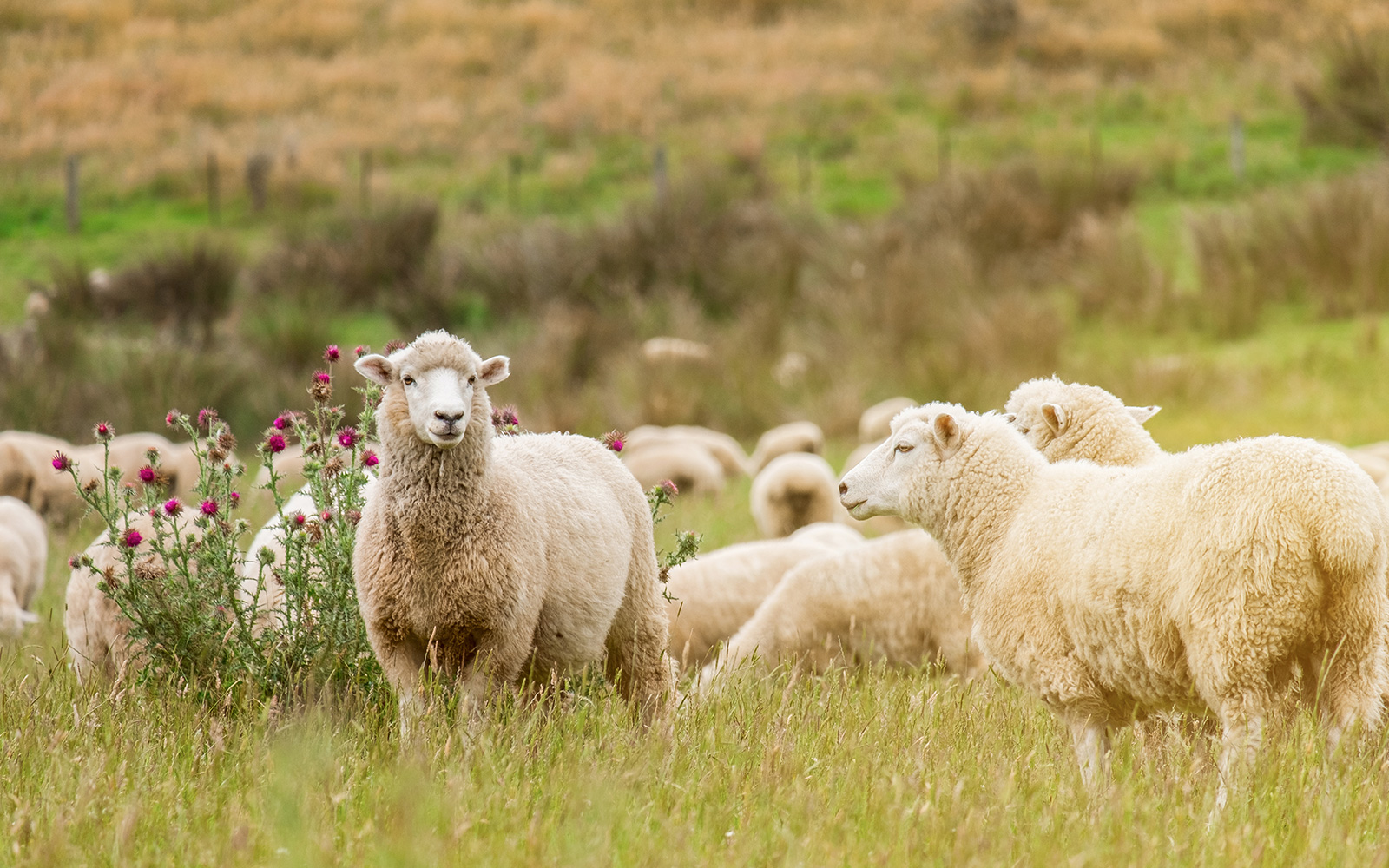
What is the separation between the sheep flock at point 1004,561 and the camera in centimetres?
348

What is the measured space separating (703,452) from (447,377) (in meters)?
8.52

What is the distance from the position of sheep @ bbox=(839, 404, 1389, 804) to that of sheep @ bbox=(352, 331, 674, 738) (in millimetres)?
1295

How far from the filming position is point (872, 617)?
19.9ft

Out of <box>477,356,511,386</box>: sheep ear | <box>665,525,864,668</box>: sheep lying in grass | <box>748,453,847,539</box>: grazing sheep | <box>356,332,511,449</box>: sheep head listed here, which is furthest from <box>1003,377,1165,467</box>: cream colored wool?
<box>748,453,847,539</box>: grazing sheep

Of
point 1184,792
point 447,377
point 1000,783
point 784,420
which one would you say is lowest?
point 784,420

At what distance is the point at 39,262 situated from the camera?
21.9 m

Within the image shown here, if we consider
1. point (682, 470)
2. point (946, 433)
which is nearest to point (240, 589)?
point (946, 433)

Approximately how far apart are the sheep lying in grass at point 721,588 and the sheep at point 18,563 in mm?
3230

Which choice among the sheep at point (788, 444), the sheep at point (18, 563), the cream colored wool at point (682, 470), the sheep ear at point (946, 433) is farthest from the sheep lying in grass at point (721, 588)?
the sheep at point (788, 444)

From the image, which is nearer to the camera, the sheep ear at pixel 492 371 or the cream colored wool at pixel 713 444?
the sheep ear at pixel 492 371

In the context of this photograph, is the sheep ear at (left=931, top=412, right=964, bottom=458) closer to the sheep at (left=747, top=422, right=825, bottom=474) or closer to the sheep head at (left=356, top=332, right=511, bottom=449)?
the sheep head at (left=356, top=332, right=511, bottom=449)

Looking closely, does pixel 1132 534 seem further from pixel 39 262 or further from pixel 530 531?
pixel 39 262

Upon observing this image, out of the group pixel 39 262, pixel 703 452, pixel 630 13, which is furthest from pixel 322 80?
pixel 703 452

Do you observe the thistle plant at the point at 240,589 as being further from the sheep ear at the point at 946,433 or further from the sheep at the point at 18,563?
the sheep at the point at 18,563
